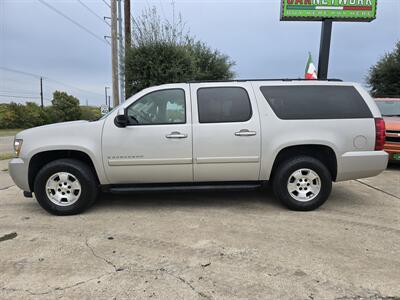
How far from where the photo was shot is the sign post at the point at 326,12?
10.9 metres

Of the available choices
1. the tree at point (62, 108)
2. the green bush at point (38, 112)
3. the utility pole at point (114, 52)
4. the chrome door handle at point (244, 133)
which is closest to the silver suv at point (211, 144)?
the chrome door handle at point (244, 133)

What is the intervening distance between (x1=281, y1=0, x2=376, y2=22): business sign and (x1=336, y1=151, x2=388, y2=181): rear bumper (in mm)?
8068

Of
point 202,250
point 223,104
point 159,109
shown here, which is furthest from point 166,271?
point 223,104

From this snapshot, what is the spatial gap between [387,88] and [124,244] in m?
20.1

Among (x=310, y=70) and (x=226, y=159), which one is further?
(x=310, y=70)

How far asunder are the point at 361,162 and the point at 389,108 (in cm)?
551

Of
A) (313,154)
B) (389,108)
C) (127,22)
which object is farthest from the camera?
(127,22)

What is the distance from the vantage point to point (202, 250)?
3.45 metres

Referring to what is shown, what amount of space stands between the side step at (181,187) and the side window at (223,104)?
0.97 metres

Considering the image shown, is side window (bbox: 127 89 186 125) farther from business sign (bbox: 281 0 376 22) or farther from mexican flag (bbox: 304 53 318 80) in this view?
mexican flag (bbox: 304 53 318 80)

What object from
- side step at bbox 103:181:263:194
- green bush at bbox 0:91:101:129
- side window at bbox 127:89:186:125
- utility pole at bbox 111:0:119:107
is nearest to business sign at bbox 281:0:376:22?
utility pole at bbox 111:0:119:107

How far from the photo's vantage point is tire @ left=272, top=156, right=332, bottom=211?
4602 millimetres

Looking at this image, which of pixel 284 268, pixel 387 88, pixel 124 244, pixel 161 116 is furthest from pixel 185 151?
pixel 387 88

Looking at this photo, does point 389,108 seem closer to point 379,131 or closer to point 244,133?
point 379,131
